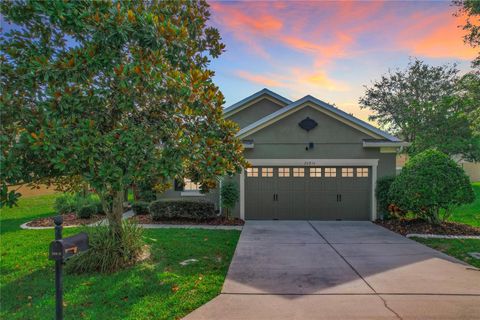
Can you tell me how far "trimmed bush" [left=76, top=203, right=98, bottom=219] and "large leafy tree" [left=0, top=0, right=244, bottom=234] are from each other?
7009 millimetres

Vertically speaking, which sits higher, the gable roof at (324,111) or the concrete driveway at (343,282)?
the gable roof at (324,111)

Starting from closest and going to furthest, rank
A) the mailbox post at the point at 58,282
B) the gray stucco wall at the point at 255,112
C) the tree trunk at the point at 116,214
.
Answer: the mailbox post at the point at 58,282 → the tree trunk at the point at 116,214 → the gray stucco wall at the point at 255,112

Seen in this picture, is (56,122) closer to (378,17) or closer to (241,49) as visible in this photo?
(241,49)

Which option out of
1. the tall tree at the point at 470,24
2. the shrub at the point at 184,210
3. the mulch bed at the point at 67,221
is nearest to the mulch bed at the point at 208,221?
the shrub at the point at 184,210

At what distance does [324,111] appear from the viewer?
38.7 feet

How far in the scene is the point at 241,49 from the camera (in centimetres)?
937

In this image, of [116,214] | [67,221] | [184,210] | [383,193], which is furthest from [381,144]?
[67,221]

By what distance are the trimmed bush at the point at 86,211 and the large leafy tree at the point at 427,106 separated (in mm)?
21452

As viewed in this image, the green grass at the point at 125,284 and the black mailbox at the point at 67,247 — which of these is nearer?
the black mailbox at the point at 67,247

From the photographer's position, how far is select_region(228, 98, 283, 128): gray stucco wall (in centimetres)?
1515

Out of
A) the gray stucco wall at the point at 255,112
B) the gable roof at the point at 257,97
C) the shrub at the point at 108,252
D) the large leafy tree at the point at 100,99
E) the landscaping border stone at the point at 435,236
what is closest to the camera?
the large leafy tree at the point at 100,99

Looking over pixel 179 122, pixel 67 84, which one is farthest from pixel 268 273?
pixel 67 84

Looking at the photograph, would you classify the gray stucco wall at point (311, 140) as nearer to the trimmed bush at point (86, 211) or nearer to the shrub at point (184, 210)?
the shrub at point (184, 210)

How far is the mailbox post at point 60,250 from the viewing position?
9.93ft
